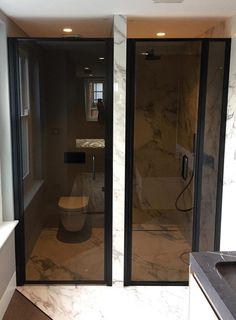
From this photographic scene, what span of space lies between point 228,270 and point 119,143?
1573 mm

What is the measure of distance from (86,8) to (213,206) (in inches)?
81.4

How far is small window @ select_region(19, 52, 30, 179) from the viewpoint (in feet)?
10.1

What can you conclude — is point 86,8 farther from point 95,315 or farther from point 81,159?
point 95,315

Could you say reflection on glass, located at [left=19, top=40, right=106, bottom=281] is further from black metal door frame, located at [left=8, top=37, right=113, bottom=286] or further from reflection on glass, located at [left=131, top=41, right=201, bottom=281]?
reflection on glass, located at [left=131, top=41, right=201, bottom=281]

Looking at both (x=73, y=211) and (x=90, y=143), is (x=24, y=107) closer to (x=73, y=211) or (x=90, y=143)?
(x=90, y=143)

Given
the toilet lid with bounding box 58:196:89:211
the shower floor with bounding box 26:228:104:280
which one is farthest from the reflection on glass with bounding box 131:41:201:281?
the toilet lid with bounding box 58:196:89:211

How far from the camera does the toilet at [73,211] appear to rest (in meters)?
3.36

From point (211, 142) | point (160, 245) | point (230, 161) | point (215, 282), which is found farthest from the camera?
point (160, 245)

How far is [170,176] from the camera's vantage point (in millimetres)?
3484

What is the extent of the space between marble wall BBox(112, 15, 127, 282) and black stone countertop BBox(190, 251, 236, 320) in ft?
4.36

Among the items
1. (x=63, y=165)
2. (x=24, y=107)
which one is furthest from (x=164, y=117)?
(x=24, y=107)

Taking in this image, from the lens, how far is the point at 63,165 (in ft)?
10.7

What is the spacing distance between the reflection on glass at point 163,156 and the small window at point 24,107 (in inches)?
39.7

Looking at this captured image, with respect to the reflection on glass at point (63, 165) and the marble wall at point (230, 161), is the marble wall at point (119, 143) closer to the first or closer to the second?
the reflection on glass at point (63, 165)
